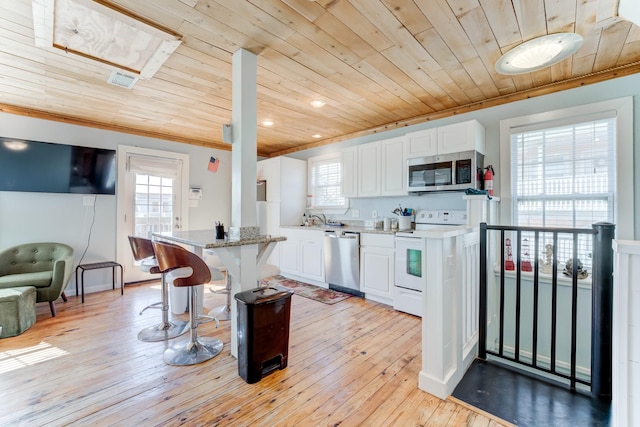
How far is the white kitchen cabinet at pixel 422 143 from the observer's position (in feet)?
11.0

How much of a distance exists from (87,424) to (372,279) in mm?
2832

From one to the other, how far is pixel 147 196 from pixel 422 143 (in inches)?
166

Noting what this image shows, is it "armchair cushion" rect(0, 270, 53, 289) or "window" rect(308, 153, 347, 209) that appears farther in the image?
"window" rect(308, 153, 347, 209)

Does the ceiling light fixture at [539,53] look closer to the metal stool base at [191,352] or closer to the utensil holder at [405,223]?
the utensil holder at [405,223]

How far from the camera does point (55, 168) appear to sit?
3713 mm

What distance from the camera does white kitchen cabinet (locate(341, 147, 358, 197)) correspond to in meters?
4.27

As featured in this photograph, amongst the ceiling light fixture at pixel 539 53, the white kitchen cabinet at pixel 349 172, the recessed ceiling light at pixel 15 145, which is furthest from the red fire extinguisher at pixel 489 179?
the recessed ceiling light at pixel 15 145

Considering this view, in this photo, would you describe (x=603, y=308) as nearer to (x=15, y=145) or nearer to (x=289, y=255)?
(x=289, y=255)

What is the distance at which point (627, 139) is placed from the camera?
243 centimetres

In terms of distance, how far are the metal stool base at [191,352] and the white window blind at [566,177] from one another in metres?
3.26

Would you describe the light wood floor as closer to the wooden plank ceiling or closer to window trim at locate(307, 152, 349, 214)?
window trim at locate(307, 152, 349, 214)

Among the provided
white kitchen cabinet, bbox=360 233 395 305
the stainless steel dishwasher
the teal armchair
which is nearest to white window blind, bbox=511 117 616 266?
white kitchen cabinet, bbox=360 233 395 305

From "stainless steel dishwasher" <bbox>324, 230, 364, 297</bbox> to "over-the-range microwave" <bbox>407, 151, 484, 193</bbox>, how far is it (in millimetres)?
1039

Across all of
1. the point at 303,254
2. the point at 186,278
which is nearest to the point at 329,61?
the point at 186,278
